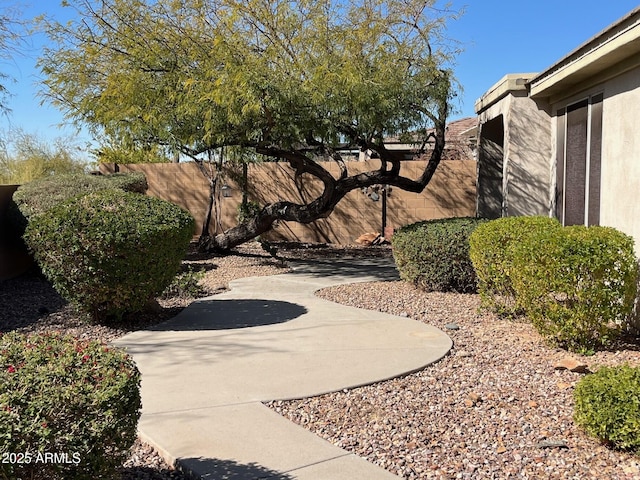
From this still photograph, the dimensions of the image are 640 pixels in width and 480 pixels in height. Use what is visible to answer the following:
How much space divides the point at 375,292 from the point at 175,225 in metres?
3.53

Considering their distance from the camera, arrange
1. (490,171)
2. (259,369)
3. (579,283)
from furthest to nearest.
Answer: (490,171) < (579,283) < (259,369)

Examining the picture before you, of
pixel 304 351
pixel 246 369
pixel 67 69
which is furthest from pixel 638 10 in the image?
pixel 67 69

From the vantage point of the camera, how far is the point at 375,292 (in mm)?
9688

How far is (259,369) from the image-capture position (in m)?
5.71

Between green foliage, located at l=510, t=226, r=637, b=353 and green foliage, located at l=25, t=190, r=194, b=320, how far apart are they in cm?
406

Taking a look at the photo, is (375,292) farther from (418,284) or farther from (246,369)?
(246,369)

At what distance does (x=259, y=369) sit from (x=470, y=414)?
198 centimetres

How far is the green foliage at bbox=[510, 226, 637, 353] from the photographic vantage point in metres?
5.97

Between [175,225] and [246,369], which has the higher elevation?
[175,225]

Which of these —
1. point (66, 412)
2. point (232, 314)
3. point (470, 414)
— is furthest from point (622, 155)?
point (66, 412)

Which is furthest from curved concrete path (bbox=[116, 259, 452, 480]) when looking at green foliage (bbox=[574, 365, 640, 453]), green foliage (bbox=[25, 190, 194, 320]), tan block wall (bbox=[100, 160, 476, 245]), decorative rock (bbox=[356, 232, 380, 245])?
tan block wall (bbox=[100, 160, 476, 245])

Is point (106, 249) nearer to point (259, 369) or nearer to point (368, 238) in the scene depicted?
point (259, 369)

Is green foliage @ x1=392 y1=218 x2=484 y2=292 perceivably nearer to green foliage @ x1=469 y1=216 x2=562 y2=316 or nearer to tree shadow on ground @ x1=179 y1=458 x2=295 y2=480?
green foliage @ x1=469 y1=216 x2=562 y2=316

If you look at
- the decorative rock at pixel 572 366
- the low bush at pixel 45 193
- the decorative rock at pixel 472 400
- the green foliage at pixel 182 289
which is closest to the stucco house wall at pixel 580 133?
the decorative rock at pixel 572 366
